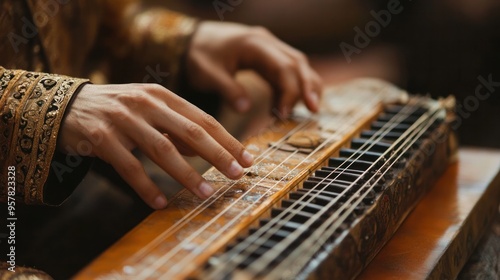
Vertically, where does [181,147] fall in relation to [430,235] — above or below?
above

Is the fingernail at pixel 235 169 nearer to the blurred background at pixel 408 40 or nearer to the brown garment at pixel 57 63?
the brown garment at pixel 57 63

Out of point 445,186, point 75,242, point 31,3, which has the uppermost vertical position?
point 31,3

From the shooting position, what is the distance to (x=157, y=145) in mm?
984

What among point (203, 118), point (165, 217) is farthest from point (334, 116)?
point (165, 217)

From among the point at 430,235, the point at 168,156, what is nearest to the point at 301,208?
the point at 168,156

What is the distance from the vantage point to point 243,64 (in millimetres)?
1755

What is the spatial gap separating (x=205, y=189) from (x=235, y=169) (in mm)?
63

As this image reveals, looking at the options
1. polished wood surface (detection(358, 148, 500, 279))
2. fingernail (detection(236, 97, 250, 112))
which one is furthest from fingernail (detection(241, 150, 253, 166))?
fingernail (detection(236, 97, 250, 112))

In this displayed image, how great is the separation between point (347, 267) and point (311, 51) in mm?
2577

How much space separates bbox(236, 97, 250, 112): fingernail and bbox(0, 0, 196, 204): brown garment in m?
0.21

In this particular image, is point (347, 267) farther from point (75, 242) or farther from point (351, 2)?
point (351, 2)

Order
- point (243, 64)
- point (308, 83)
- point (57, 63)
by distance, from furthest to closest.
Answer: point (243, 64), point (308, 83), point (57, 63)

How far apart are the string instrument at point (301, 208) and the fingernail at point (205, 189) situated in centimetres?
1

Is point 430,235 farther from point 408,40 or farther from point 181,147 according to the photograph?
point 408,40
